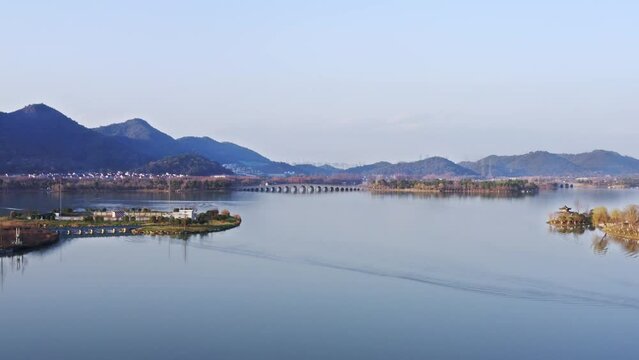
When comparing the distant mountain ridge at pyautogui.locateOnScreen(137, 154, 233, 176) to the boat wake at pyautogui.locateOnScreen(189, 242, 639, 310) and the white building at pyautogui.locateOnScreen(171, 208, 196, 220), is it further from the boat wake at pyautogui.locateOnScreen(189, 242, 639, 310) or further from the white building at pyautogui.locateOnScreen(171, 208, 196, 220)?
the boat wake at pyautogui.locateOnScreen(189, 242, 639, 310)

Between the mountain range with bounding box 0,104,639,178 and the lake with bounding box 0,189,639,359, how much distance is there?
30.9 m

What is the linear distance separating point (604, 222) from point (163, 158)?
1418 inches

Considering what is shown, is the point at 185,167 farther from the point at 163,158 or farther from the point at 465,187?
the point at 465,187

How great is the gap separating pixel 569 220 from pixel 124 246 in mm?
8785

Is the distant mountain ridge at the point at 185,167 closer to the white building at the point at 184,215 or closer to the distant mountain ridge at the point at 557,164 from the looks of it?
the white building at the point at 184,215

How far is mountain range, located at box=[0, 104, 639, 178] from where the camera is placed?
4262cm

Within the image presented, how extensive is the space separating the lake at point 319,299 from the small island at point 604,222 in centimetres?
120

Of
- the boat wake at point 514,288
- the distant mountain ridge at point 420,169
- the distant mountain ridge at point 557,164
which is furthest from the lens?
the distant mountain ridge at point 557,164

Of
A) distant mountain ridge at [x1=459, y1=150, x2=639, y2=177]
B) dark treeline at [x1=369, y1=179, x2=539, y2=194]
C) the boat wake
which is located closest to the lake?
the boat wake

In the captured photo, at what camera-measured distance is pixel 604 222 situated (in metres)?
14.5

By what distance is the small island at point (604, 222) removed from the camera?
12820 millimetres

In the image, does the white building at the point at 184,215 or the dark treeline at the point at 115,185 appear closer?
the white building at the point at 184,215

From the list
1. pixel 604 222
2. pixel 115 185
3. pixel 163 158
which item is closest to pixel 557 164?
pixel 163 158

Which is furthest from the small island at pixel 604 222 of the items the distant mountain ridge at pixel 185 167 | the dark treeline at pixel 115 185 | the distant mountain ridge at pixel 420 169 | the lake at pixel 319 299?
the distant mountain ridge at pixel 420 169
